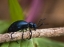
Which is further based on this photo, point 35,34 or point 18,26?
point 18,26

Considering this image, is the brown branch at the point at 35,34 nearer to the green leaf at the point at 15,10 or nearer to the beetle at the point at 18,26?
the beetle at the point at 18,26

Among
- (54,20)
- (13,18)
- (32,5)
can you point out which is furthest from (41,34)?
(54,20)

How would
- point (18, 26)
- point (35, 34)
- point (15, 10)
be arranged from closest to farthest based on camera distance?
point (35, 34), point (18, 26), point (15, 10)

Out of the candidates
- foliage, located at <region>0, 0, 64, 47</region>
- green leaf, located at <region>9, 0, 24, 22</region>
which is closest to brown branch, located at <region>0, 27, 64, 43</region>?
foliage, located at <region>0, 0, 64, 47</region>

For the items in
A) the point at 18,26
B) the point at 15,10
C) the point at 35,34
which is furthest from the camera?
the point at 15,10

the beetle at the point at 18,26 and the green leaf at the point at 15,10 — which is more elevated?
the green leaf at the point at 15,10

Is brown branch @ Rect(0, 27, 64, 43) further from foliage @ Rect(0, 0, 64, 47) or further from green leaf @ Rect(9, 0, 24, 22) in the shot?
green leaf @ Rect(9, 0, 24, 22)

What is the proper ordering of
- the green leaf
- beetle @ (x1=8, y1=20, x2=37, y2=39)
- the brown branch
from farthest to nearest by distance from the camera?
the green leaf
beetle @ (x1=8, y1=20, x2=37, y2=39)
the brown branch

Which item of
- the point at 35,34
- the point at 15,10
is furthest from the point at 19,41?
the point at 15,10

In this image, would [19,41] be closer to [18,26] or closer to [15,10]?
[18,26]

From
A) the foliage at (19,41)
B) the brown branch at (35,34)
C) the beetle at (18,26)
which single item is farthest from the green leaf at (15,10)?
the brown branch at (35,34)

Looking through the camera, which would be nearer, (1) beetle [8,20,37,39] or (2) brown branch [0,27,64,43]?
(2) brown branch [0,27,64,43]

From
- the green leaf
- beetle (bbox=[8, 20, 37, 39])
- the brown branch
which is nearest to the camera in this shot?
→ the brown branch
